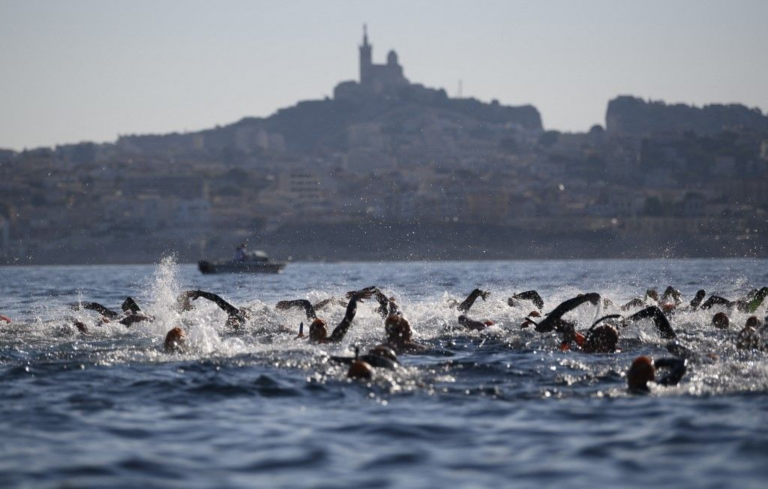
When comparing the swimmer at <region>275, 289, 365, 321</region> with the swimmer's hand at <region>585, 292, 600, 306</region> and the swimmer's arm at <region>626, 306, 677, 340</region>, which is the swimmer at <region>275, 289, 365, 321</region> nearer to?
the swimmer's hand at <region>585, 292, 600, 306</region>

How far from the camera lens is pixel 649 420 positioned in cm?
1285

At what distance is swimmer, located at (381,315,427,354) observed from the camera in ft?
62.2

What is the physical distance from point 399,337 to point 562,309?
275 cm

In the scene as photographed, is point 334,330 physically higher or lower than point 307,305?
lower

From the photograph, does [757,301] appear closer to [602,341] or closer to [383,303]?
[602,341]

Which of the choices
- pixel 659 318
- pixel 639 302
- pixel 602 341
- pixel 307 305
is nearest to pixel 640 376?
pixel 602 341

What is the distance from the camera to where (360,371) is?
15.6 metres

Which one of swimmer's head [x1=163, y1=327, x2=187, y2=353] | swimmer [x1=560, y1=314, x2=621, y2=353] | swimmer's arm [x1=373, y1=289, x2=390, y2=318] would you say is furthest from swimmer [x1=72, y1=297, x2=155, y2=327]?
swimmer [x1=560, y1=314, x2=621, y2=353]

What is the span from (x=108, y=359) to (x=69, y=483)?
8136 millimetres

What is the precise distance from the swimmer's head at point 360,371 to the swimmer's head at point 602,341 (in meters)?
4.76

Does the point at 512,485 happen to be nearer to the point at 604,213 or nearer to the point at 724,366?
the point at 724,366

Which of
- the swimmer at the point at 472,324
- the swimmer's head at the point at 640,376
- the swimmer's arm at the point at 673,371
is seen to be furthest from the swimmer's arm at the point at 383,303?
the swimmer's head at the point at 640,376

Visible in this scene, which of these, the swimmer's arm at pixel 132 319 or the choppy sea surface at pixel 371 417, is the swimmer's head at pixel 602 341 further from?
the swimmer's arm at pixel 132 319

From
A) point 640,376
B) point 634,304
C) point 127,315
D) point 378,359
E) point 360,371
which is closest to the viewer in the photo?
point 640,376
